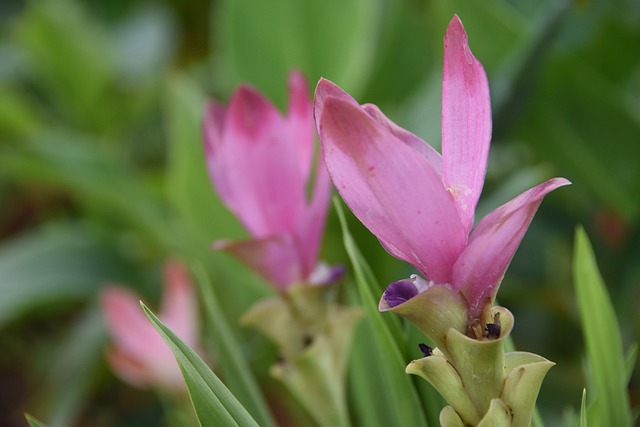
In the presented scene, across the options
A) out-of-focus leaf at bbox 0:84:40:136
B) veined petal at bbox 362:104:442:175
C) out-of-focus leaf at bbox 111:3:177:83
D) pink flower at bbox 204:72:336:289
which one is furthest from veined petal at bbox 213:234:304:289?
out-of-focus leaf at bbox 111:3:177:83

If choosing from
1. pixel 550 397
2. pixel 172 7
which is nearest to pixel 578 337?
pixel 550 397

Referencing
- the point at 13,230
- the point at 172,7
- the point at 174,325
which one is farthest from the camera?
the point at 172,7

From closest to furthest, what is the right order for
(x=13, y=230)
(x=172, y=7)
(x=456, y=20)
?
(x=456, y=20) → (x=13, y=230) → (x=172, y=7)

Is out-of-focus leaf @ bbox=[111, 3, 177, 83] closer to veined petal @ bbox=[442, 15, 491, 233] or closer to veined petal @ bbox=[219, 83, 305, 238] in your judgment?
veined petal @ bbox=[219, 83, 305, 238]

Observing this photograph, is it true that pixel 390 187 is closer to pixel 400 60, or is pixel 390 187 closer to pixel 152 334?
pixel 152 334

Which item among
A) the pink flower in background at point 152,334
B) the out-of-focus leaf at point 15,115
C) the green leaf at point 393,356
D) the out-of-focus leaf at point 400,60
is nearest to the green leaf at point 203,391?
the green leaf at point 393,356

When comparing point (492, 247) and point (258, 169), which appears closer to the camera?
point (492, 247)

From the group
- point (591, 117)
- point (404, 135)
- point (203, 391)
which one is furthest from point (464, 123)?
point (591, 117)

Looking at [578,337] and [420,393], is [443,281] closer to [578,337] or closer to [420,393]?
[420,393]
